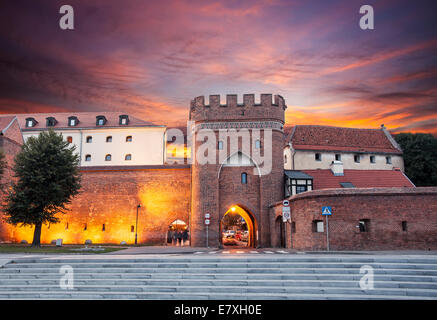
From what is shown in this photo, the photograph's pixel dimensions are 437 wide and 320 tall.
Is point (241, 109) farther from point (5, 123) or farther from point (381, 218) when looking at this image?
point (5, 123)

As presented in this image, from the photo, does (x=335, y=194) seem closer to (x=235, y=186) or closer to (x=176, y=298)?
(x=235, y=186)

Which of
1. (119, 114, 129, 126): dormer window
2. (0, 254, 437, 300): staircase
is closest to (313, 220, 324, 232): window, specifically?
(0, 254, 437, 300): staircase

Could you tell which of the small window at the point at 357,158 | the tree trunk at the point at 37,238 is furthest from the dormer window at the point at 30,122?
the small window at the point at 357,158

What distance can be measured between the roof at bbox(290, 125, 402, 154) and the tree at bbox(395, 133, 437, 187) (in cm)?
457

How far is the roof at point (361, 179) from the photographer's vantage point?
31078mm

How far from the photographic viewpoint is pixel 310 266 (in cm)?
1244

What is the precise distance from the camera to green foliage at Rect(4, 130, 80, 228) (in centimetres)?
2584

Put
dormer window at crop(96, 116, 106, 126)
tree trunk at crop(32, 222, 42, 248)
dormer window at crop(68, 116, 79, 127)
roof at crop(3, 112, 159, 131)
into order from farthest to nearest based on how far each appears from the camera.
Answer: dormer window at crop(68, 116, 79, 127) < dormer window at crop(96, 116, 106, 126) < roof at crop(3, 112, 159, 131) < tree trunk at crop(32, 222, 42, 248)

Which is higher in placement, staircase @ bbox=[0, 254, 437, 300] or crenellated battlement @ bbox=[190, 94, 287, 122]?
crenellated battlement @ bbox=[190, 94, 287, 122]

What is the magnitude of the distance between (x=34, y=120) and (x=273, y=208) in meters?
38.8

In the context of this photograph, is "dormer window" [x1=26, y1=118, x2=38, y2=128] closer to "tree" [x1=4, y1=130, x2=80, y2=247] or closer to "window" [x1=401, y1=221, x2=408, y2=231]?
"tree" [x1=4, y1=130, x2=80, y2=247]

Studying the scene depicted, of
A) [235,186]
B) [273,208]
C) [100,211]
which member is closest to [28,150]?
[100,211]

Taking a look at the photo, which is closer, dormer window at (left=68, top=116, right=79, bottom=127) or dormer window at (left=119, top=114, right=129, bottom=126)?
dormer window at (left=119, top=114, right=129, bottom=126)

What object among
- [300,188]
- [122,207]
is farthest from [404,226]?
[122,207]
